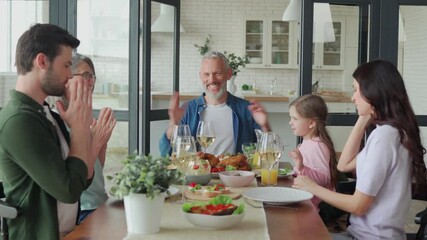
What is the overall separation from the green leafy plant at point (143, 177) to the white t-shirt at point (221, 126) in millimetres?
1911

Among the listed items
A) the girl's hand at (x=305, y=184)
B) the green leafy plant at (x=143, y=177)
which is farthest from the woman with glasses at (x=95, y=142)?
the girl's hand at (x=305, y=184)

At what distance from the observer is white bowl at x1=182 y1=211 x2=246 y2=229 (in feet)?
5.14

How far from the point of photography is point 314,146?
2678 millimetres

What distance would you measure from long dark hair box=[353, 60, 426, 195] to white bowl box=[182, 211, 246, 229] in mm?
837

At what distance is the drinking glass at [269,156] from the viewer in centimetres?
227

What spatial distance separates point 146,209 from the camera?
1530mm

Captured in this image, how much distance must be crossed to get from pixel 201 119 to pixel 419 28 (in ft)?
6.68

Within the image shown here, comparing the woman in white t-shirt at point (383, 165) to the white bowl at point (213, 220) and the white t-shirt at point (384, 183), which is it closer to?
the white t-shirt at point (384, 183)

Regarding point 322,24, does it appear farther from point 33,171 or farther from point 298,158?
point 33,171

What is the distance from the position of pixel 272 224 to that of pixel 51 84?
90cm

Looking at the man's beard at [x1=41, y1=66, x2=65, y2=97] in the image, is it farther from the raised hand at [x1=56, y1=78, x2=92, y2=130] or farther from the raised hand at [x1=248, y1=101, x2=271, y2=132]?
the raised hand at [x1=248, y1=101, x2=271, y2=132]

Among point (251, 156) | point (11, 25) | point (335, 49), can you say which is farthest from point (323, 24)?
point (11, 25)

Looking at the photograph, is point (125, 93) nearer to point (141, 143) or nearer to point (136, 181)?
point (141, 143)

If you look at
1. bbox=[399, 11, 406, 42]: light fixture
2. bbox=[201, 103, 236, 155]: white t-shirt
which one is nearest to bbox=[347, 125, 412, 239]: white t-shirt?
bbox=[201, 103, 236, 155]: white t-shirt
